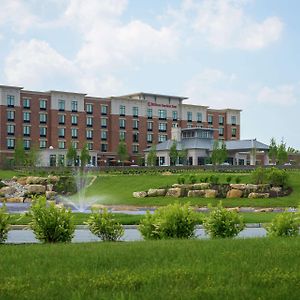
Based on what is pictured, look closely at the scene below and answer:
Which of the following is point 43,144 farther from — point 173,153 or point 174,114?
point 174,114

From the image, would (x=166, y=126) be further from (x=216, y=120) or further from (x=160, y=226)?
(x=160, y=226)

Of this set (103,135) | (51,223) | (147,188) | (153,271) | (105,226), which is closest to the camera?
(153,271)

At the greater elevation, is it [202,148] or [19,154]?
[202,148]

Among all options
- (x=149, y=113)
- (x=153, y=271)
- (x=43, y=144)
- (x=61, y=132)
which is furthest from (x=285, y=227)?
(x=149, y=113)

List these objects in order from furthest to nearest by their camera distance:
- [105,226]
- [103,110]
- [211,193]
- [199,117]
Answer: [199,117] < [103,110] < [211,193] < [105,226]

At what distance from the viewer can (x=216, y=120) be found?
104m

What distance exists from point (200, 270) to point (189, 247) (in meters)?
2.43

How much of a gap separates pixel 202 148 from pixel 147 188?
37.6m

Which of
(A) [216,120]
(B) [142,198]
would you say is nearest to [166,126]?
(A) [216,120]

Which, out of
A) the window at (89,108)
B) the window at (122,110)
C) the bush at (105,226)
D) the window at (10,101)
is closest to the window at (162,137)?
the window at (122,110)

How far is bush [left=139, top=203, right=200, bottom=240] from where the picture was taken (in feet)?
46.7

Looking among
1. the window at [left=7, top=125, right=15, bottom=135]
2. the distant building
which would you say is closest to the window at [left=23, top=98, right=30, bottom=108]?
the window at [left=7, top=125, right=15, bottom=135]

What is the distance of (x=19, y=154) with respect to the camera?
77.2 m

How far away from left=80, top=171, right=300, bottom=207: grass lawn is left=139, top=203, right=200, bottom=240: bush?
2438 centimetres
